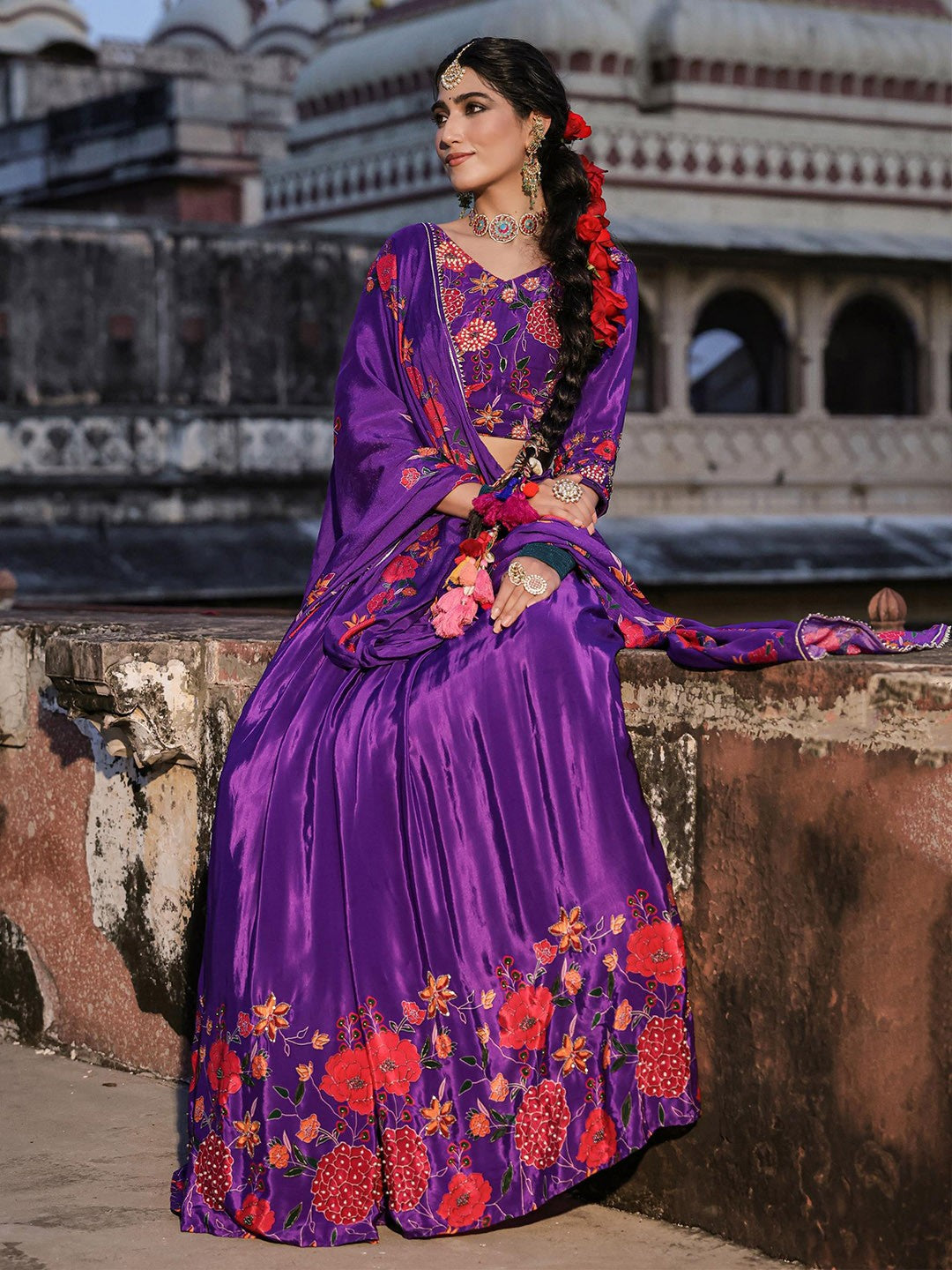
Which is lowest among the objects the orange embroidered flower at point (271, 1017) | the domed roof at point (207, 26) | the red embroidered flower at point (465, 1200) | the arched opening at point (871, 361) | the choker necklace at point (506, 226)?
the red embroidered flower at point (465, 1200)

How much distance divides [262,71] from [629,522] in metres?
9.49

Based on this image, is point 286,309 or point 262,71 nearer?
point 286,309

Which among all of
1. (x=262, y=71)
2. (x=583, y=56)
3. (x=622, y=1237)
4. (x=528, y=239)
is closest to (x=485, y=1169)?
(x=622, y=1237)

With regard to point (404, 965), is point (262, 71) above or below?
above

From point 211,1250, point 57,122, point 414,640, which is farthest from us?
point 57,122

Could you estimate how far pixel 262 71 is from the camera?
Answer: 19.4m

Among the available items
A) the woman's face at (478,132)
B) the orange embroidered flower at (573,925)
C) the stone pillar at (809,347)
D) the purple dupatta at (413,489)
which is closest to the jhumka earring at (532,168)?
the woman's face at (478,132)

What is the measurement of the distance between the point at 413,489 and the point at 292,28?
19.7 m

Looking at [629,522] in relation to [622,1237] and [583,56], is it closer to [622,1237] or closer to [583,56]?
[583,56]

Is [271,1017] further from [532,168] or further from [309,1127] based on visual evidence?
[532,168]

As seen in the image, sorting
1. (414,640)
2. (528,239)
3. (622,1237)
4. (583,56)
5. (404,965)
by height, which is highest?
(583,56)

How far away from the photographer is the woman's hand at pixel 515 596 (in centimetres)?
278

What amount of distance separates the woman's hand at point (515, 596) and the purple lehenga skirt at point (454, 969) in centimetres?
1

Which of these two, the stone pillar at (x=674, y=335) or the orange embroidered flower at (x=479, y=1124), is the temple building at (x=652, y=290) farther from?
the orange embroidered flower at (x=479, y=1124)
